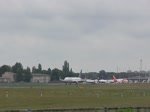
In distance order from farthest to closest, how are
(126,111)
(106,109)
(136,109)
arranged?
(136,109)
(106,109)
(126,111)

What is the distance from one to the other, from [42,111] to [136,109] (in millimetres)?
4267

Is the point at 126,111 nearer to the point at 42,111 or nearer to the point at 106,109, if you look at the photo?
the point at 106,109

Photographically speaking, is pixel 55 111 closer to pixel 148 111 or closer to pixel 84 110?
pixel 84 110

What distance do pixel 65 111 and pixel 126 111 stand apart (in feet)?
10.3

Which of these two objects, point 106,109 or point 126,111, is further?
point 106,109

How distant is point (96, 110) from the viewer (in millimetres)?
18781

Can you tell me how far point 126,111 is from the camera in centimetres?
1655

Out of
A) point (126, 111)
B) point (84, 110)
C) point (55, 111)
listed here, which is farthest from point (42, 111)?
point (126, 111)

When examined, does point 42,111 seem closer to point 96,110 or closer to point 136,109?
point 96,110

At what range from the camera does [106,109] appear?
17.9 m

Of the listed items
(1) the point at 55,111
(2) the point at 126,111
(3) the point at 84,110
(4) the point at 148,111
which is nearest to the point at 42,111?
(1) the point at 55,111

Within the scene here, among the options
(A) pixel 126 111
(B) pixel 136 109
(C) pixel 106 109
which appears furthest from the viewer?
(B) pixel 136 109

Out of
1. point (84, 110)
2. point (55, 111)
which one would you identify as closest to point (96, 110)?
point (84, 110)

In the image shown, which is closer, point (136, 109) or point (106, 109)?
point (106, 109)
